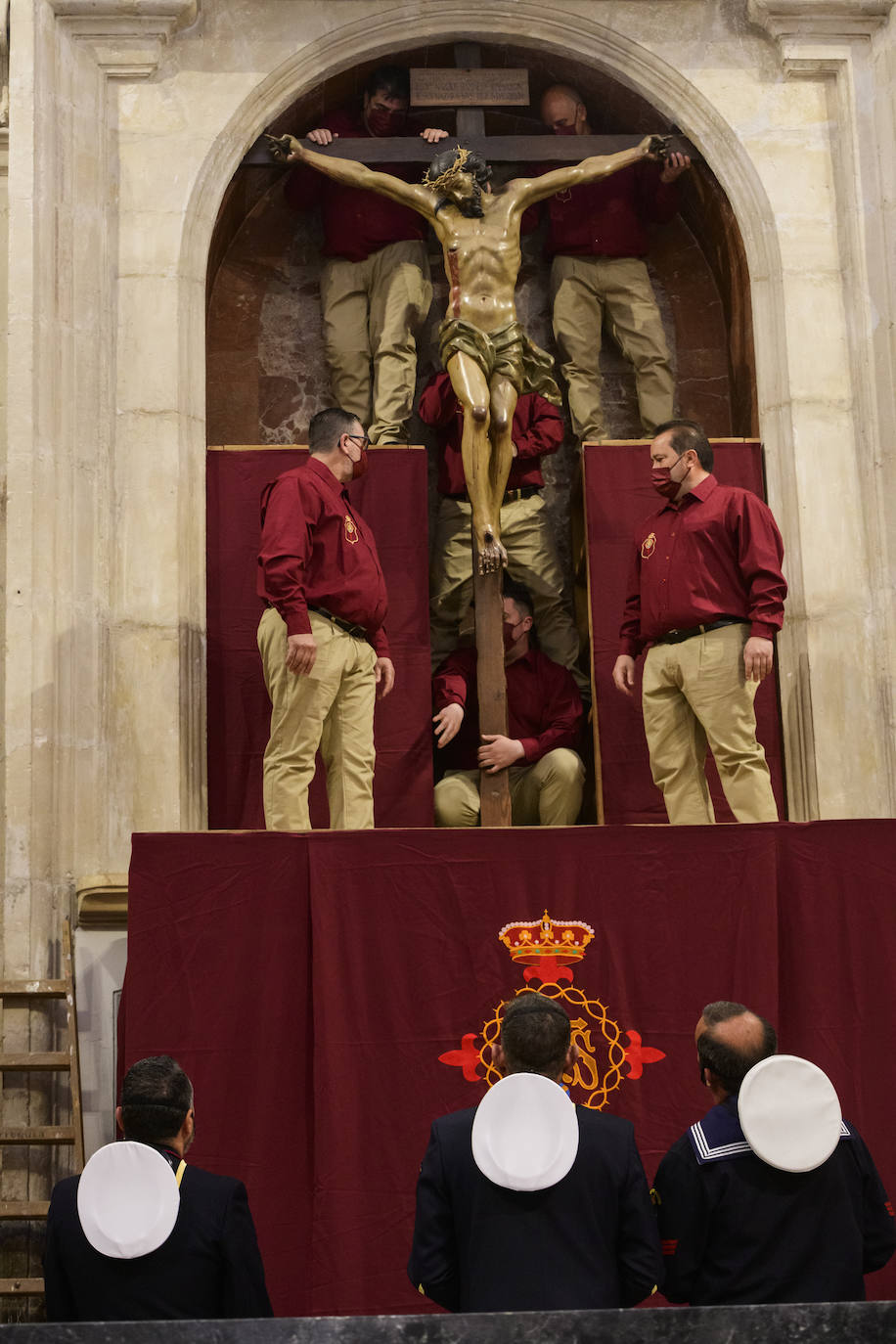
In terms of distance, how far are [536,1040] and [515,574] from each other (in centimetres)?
454

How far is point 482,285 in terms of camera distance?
8008mm

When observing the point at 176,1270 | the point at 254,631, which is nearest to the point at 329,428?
the point at 254,631

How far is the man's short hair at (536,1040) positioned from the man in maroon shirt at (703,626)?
2.91 meters

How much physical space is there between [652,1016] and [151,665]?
269cm

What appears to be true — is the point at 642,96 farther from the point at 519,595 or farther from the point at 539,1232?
the point at 539,1232

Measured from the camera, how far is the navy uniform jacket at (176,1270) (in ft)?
13.1

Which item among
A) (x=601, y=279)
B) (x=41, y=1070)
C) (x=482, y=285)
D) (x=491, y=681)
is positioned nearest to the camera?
(x=41, y=1070)

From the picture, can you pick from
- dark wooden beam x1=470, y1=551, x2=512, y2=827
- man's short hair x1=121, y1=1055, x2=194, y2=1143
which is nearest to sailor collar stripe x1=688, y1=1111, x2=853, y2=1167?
man's short hair x1=121, y1=1055, x2=194, y2=1143

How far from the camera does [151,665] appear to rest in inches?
302

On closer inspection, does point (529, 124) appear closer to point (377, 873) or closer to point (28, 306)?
point (28, 306)

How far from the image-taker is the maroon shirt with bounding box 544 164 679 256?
892cm

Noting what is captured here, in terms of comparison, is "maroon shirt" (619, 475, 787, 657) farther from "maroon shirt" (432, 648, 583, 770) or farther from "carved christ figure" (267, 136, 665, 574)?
"maroon shirt" (432, 648, 583, 770)

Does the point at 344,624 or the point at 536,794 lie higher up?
the point at 344,624

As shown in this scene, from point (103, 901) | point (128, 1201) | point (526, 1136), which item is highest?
point (103, 901)
